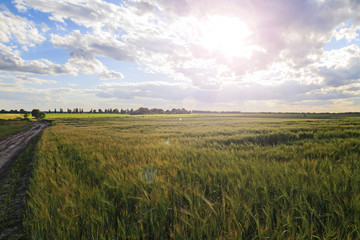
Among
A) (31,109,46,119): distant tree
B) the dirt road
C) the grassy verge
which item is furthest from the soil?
(31,109,46,119): distant tree

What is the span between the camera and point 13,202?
11.1 feet

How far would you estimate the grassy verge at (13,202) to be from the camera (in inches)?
94.8

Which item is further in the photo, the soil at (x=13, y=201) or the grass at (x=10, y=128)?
the grass at (x=10, y=128)

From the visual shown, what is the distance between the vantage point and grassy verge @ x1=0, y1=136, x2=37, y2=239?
2.41 meters

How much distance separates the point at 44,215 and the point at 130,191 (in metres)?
1.11

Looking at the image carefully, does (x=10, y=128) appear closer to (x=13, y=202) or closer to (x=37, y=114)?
(x=13, y=202)

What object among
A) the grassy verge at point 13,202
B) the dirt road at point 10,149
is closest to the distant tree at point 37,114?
the dirt road at point 10,149

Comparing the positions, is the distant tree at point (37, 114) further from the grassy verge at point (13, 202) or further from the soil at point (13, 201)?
the grassy verge at point (13, 202)

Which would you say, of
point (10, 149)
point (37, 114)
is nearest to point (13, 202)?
point (10, 149)

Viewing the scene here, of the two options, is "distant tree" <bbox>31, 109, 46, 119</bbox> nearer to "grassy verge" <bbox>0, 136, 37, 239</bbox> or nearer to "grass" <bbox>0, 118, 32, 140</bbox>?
"grass" <bbox>0, 118, 32, 140</bbox>

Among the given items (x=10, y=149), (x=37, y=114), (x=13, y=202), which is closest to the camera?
(x=13, y=202)

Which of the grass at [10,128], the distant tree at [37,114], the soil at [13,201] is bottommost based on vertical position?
the grass at [10,128]

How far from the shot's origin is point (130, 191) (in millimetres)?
2699

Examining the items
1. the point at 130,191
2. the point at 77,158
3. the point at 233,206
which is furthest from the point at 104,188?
the point at 77,158
